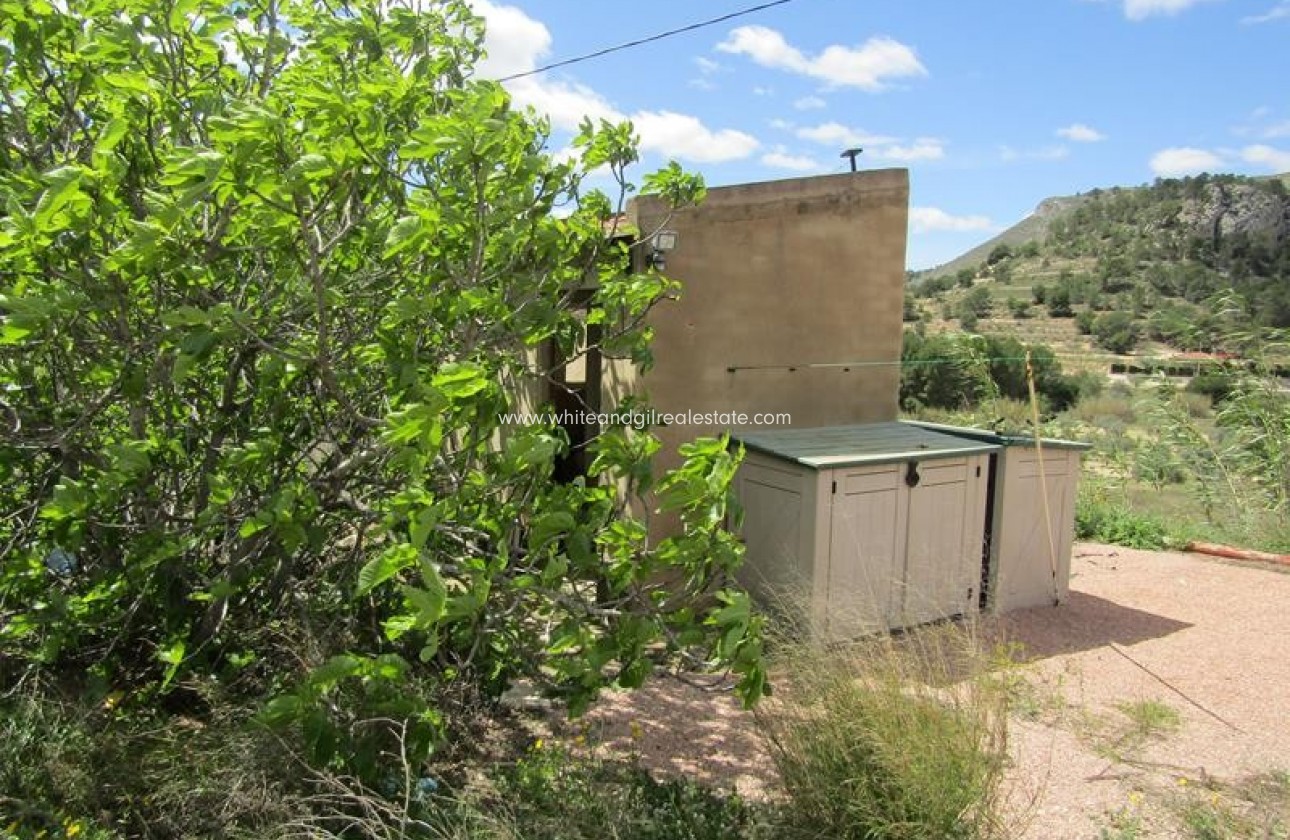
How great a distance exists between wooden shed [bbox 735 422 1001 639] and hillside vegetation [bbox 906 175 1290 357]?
26.2 metres

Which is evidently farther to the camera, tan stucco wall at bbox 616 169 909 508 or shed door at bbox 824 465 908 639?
tan stucco wall at bbox 616 169 909 508

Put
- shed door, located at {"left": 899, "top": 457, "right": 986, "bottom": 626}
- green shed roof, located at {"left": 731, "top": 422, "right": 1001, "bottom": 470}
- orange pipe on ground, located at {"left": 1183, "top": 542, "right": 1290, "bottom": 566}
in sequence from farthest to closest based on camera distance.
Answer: orange pipe on ground, located at {"left": 1183, "top": 542, "right": 1290, "bottom": 566}, shed door, located at {"left": 899, "top": 457, "right": 986, "bottom": 626}, green shed roof, located at {"left": 731, "top": 422, "right": 1001, "bottom": 470}

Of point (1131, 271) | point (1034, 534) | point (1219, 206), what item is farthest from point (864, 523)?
point (1219, 206)

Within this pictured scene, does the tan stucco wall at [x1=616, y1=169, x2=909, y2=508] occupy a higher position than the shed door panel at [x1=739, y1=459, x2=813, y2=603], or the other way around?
the tan stucco wall at [x1=616, y1=169, x2=909, y2=508]

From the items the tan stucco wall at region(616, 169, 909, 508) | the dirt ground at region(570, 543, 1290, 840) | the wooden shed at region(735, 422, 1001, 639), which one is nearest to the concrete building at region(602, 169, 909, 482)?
the tan stucco wall at region(616, 169, 909, 508)

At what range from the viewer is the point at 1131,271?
41.3 metres

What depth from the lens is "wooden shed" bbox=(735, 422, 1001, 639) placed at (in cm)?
619

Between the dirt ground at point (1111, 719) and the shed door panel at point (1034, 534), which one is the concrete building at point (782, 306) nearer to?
the shed door panel at point (1034, 534)

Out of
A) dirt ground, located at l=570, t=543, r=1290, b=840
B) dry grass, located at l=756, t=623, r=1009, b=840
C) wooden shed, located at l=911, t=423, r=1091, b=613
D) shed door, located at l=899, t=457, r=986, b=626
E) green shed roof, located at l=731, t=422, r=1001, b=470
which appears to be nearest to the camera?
dry grass, located at l=756, t=623, r=1009, b=840

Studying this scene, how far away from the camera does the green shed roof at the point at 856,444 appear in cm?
639

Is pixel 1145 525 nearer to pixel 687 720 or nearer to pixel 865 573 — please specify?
pixel 865 573

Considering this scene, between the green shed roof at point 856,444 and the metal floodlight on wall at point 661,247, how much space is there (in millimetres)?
1460

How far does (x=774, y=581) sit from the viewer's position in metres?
6.45

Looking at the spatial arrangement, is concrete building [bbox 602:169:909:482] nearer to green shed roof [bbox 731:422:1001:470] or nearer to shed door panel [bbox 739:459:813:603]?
green shed roof [bbox 731:422:1001:470]
